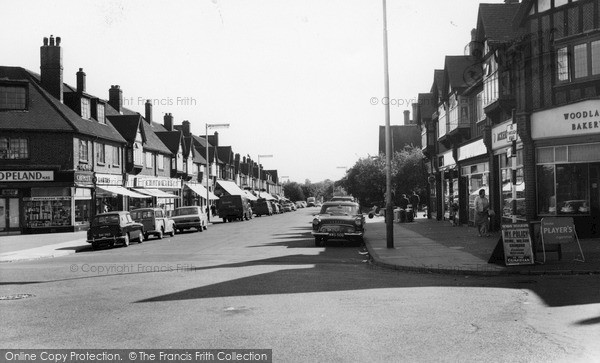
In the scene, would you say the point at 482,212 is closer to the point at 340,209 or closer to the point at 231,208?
the point at 340,209

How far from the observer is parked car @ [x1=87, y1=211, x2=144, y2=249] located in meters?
23.7

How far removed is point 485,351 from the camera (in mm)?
6227

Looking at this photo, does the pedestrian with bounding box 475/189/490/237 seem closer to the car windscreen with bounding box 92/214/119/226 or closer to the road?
the road

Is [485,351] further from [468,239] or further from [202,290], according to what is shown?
[468,239]

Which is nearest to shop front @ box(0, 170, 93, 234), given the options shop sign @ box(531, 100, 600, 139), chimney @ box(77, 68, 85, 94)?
chimney @ box(77, 68, 85, 94)

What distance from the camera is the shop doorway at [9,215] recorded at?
33844 mm

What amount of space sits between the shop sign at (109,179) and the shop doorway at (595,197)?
2935cm

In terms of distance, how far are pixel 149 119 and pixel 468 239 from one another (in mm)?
42808

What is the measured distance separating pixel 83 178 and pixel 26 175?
325cm

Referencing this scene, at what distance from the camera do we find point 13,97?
35156 mm

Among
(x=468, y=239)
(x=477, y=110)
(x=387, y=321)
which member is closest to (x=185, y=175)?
(x=477, y=110)

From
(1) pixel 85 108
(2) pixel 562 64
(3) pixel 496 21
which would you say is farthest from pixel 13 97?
(2) pixel 562 64

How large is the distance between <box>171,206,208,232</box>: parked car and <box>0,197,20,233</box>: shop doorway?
29.5 ft

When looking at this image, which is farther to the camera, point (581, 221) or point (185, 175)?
point (185, 175)
